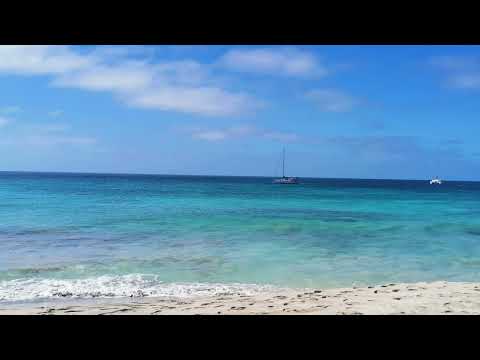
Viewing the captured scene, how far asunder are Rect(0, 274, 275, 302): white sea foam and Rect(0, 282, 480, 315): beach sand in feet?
0.79

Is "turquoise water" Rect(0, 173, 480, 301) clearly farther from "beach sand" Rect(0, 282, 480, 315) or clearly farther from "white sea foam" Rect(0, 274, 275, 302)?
"beach sand" Rect(0, 282, 480, 315)

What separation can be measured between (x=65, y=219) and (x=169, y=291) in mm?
8321

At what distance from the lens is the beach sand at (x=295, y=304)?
3832 mm

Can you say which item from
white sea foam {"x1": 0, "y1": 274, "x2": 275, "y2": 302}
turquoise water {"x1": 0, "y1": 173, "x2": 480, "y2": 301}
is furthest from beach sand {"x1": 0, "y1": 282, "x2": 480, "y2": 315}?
turquoise water {"x1": 0, "y1": 173, "x2": 480, "y2": 301}

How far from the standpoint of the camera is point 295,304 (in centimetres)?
413

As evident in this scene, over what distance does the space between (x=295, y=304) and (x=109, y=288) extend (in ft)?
7.84

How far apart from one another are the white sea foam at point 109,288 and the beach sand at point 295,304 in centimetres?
24

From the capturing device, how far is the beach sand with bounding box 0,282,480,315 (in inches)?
151

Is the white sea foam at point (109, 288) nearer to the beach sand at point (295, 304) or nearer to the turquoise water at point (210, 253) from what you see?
the turquoise water at point (210, 253)

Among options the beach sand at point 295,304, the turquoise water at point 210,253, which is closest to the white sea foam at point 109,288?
the turquoise water at point 210,253

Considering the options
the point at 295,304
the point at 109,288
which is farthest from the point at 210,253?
the point at 295,304

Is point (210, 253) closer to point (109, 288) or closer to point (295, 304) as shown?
point (109, 288)
